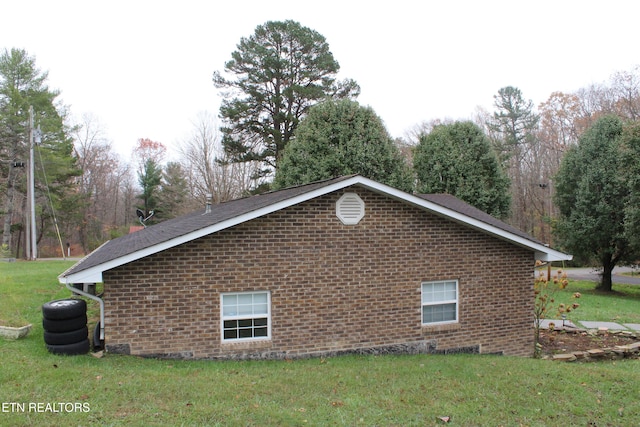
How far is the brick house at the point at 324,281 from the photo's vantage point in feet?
25.3

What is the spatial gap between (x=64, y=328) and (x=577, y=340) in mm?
11862

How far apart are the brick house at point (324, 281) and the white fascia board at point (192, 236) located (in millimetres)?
22

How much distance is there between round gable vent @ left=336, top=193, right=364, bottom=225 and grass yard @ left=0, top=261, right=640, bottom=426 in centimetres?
263

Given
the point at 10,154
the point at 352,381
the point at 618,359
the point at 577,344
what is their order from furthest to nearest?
the point at 10,154 → the point at 577,344 → the point at 618,359 → the point at 352,381

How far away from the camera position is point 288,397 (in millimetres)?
6145

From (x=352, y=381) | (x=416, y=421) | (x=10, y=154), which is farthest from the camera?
(x=10, y=154)

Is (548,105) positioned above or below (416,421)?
above

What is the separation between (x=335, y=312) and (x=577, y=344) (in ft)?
22.6

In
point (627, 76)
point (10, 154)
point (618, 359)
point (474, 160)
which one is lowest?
point (618, 359)

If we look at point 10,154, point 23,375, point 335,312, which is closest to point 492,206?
point 335,312

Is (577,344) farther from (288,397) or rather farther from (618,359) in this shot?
(288,397)

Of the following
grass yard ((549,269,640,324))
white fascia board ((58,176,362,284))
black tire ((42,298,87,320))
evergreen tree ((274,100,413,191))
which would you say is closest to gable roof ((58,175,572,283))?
white fascia board ((58,176,362,284))

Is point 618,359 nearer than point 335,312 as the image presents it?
No

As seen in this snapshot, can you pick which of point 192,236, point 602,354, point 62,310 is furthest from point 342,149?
point 62,310
